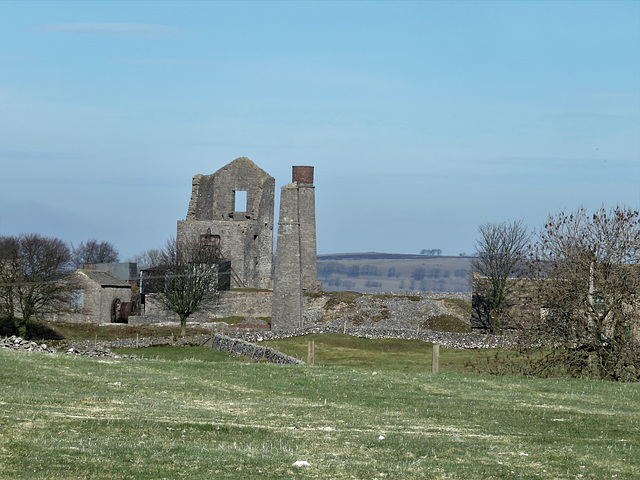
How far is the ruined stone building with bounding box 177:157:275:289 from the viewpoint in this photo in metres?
84.4

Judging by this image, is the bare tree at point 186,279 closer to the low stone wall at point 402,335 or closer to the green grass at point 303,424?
the low stone wall at point 402,335

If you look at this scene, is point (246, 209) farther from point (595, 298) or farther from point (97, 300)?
point (595, 298)

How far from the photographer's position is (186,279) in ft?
235

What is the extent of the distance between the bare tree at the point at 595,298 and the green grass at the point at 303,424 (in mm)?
3374

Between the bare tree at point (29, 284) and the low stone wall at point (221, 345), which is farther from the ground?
the bare tree at point (29, 284)

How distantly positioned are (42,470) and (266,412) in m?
6.69

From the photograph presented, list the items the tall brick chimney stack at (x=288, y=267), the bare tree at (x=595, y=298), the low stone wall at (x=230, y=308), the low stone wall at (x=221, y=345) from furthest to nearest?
the low stone wall at (x=230, y=308) < the tall brick chimney stack at (x=288, y=267) < the low stone wall at (x=221, y=345) < the bare tree at (x=595, y=298)

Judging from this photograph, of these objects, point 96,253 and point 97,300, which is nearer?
point 97,300

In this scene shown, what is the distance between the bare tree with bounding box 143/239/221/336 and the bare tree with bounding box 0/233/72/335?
854cm

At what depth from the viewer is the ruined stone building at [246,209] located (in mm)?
84375

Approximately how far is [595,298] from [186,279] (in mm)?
49007

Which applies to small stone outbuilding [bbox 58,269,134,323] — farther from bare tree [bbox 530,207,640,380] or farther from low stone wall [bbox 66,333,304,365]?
bare tree [bbox 530,207,640,380]

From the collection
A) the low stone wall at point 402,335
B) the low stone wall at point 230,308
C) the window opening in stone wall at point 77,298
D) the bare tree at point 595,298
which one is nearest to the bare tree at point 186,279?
the low stone wall at point 230,308

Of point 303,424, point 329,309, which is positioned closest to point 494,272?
point 329,309
